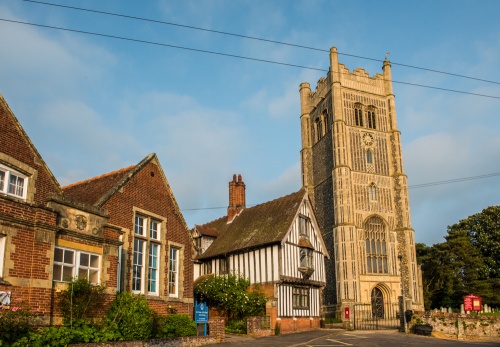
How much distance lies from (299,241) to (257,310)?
203 inches

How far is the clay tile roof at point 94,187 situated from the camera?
16.6 meters

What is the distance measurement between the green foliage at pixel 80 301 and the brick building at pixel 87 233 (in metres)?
0.25

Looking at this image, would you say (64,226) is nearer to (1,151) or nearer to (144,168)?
(1,151)

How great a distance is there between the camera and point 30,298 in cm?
1169

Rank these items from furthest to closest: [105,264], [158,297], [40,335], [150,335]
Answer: [158,297]
[150,335]
[105,264]
[40,335]

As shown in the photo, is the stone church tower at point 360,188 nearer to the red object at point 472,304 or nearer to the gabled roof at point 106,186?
the red object at point 472,304

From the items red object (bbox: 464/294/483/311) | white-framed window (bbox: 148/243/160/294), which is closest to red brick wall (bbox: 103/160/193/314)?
white-framed window (bbox: 148/243/160/294)

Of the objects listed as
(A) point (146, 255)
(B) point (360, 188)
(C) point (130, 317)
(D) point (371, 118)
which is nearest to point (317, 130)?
(D) point (371, 118)

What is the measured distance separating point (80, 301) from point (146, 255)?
165 inches

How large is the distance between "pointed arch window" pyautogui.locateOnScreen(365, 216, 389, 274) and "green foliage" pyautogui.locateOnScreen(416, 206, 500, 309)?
30.2 feet

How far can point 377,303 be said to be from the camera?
4375cm

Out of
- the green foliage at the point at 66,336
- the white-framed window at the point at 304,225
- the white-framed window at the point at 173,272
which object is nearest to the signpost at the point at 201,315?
the white-framed window at the point at 173,272

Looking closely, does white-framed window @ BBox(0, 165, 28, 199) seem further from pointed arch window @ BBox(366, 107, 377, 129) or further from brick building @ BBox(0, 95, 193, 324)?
pointed arch window @ BBox(366, 107, 377, 129)

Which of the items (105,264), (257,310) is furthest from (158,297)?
(257,310)
